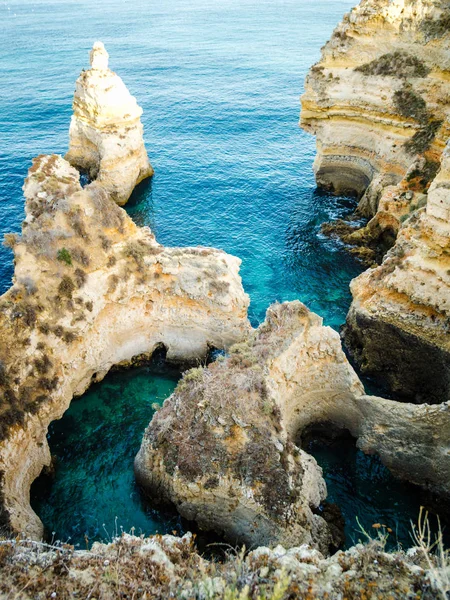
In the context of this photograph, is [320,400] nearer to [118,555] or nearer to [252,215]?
[118,555]

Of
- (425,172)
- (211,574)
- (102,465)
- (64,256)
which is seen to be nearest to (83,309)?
(64,256)

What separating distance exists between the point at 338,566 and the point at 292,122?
5111cm

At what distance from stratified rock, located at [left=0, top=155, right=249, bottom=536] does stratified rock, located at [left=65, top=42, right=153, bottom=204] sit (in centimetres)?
1369

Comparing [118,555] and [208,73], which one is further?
[208,73]

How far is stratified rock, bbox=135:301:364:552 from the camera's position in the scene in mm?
14703

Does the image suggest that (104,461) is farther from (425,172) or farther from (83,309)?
(425,172)

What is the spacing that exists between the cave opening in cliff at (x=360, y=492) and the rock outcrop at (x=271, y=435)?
59cm

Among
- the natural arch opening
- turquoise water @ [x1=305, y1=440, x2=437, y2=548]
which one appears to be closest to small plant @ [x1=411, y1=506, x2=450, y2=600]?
turquoise water @ [x1=305, y1=440, x2=437, y2=548]

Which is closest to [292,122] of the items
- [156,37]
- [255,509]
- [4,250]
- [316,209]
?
[316,209]

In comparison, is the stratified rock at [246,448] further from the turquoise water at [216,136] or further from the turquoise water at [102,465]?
the turquoise water at [216,136]

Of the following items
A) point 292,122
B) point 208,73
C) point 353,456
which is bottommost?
point 353,456

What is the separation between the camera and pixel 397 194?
28.2m

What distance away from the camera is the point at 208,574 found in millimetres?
9969

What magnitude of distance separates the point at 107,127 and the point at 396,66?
76.6 feet
